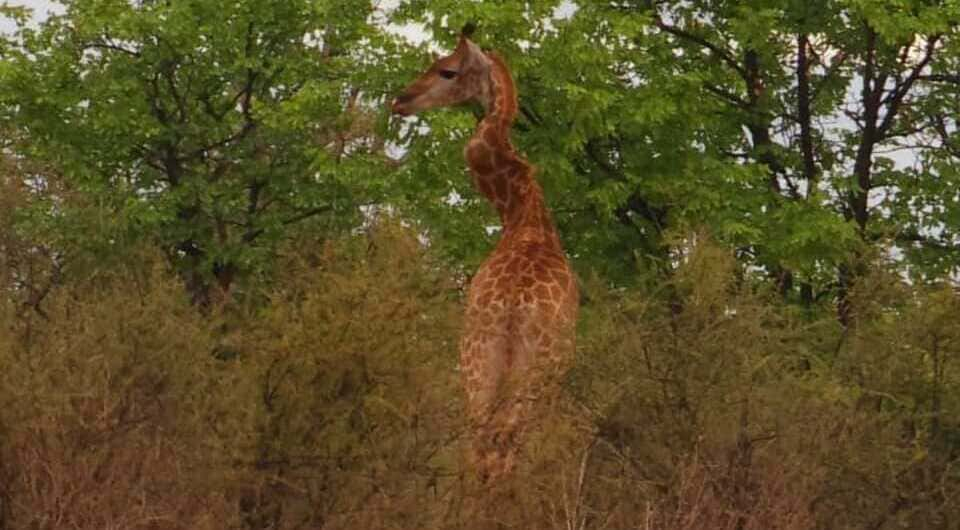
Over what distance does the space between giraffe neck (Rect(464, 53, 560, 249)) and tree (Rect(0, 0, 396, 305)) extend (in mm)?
14394

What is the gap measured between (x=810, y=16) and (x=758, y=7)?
0.71 m

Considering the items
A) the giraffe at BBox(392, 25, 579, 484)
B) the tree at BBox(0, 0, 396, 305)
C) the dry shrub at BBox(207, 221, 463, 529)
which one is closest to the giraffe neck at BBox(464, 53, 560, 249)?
the giraffe at BBox(392, 25, 579, 484)

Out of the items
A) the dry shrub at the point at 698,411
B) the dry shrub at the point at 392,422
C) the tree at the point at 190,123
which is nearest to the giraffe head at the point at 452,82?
the dry shrub at the point at 392,422

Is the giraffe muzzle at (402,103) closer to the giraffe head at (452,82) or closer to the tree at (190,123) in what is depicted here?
the giraffe head at (452,82)

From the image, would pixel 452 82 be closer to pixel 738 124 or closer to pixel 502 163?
pixel 502 163

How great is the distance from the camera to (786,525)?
8203 mm

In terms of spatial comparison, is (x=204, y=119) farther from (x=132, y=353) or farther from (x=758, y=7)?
(x=132, y=353)

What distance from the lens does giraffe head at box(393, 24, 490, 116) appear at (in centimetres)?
1216

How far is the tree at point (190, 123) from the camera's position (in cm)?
2717

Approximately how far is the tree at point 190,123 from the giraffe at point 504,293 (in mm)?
14302

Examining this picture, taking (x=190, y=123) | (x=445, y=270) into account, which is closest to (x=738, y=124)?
(x=190, y=123)

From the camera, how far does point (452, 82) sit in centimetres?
1223

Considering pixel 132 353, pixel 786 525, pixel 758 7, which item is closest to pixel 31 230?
pixel 758 7

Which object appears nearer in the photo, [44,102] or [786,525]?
[786,525]
